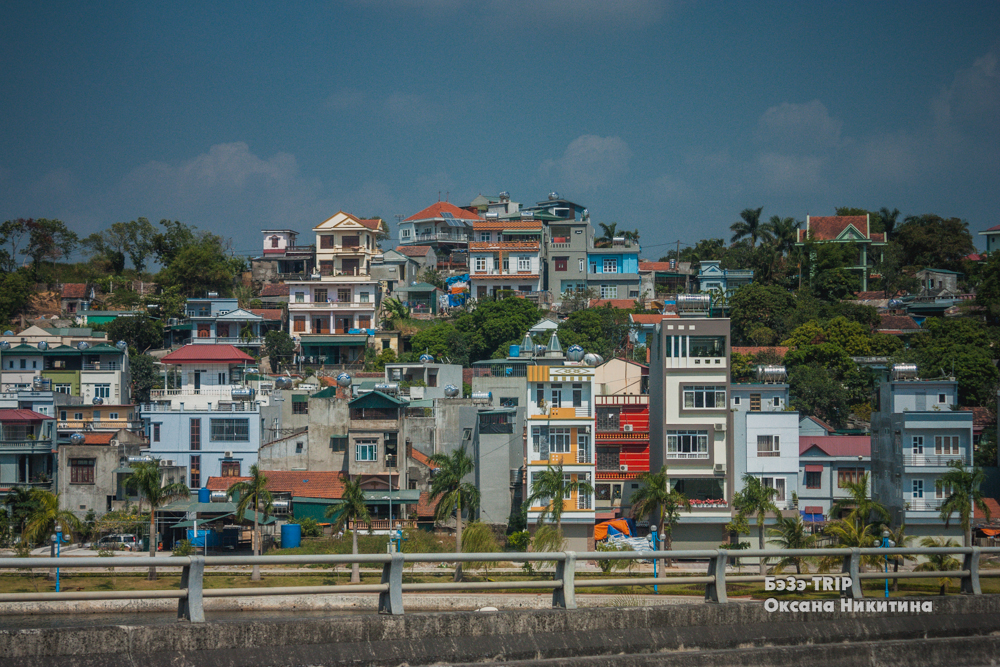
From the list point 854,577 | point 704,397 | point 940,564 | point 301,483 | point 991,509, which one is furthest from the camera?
point 301,483

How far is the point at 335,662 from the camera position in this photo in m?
6.59

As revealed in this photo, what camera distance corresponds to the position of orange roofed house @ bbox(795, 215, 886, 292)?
8850cm

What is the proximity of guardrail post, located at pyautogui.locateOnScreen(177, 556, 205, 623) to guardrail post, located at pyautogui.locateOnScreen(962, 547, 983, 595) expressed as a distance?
6814 mm

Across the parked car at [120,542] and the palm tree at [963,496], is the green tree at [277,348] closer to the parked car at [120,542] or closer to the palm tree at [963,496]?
the parked car at [120,542]

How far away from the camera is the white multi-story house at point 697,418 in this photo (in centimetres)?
4416

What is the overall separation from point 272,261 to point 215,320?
2178 centimetres

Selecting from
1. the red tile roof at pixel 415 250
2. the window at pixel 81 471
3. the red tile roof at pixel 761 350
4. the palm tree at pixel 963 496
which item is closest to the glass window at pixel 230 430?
the window at pixel 81 471

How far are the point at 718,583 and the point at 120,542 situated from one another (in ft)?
128

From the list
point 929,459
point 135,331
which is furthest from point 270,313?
point 929,459

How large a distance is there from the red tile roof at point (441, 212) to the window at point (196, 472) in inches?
2260

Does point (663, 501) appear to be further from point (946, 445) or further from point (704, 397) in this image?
point (946, 445)

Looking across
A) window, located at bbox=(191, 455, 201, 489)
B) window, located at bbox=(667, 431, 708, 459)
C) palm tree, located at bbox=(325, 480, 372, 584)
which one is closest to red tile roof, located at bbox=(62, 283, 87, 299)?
window, located at bbox=(191, 455, 201, 489)

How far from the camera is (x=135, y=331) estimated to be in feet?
242

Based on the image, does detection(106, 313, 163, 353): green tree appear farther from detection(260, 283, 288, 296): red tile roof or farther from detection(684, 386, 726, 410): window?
detection(684, 386, 726, 410): window
